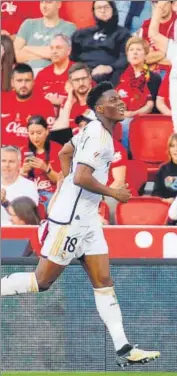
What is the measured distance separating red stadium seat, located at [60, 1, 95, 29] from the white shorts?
5662 mm

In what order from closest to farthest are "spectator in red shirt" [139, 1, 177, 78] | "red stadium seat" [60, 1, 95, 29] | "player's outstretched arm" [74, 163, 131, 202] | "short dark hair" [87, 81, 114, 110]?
"player's outstretched arm" [74, 163, 131, 202] < "short dark hair" [87, 81, 114, 110] < "spectator in red shirt" [139, 1, 177, 78] < "red stadium seat" [60, 1, 95, 29]

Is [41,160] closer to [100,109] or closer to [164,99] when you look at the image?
[164,99]

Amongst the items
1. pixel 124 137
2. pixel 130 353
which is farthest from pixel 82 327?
pixel 124 137

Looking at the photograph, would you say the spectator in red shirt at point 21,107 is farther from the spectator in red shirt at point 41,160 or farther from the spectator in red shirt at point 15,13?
the spectator in red shirt at point 15,13

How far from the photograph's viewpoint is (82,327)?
8664 mm

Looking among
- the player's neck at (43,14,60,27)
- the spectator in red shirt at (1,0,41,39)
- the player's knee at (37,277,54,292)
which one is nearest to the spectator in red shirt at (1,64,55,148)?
the spectator in red shirt at (1,0,41,39)

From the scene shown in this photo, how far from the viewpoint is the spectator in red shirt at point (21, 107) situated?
531 inches

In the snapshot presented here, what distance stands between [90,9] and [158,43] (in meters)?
0.82

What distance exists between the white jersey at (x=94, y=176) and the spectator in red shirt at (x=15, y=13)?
5.56 metres

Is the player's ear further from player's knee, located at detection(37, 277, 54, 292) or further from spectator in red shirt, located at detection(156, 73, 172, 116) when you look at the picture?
spectator in red shirt, located at detection(156, 73, 172, 116)

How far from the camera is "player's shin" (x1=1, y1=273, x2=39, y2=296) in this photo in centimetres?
797

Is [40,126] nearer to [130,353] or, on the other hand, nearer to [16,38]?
[16,38]

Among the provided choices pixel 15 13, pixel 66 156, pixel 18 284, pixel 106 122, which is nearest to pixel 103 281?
pixel 18 284

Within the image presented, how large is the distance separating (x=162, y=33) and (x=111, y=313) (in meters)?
5.77
